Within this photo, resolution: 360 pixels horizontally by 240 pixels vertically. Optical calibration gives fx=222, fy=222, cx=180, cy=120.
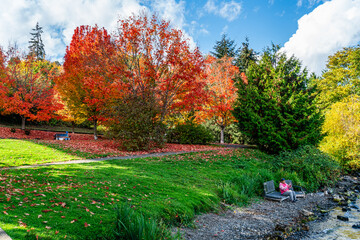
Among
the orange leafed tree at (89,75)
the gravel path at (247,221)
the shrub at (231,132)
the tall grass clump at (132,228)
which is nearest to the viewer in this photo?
the tall grass clump at (132,228)

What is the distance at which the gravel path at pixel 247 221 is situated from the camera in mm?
5969

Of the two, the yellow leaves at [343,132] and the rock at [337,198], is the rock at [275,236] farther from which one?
the yellow leaves at [343,132]

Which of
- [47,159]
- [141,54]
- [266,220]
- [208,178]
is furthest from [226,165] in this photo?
[141,54]

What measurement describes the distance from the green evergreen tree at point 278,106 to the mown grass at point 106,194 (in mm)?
4610

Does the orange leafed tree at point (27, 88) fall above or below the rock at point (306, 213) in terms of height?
above

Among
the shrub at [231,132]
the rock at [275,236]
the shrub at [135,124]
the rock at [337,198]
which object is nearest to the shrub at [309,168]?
the rock at [337,198]

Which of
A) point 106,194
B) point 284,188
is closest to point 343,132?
point 284,188

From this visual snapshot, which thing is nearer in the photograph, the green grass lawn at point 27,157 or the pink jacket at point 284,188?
the green grass lawn at point 27,157

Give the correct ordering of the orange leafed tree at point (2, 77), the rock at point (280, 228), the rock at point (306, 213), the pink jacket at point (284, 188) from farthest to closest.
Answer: the orange leafed tree at point (2, 77) → the pink jacket at point (284, 188) → the rock at point (306, 213) → the rock at point (280, 228)

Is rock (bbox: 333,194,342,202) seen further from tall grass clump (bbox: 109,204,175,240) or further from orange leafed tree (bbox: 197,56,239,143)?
orange leafed tree (bbox: 197,56,239,143)

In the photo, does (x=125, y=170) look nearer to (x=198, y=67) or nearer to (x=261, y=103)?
(x=198, y=67)

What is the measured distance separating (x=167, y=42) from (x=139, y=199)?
13092 mm

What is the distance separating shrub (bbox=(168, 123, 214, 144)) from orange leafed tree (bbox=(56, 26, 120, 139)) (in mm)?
7264

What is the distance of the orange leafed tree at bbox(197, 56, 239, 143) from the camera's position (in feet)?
74.0
